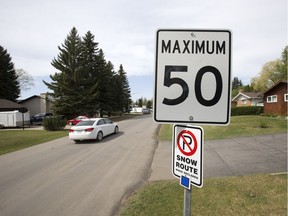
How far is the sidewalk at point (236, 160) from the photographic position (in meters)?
7.04

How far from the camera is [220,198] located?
16.5ft

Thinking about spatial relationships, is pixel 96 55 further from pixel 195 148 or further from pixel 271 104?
pixel 195 148

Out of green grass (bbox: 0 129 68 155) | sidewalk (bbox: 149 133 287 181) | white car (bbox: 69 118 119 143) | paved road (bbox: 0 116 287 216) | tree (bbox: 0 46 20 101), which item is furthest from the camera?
tree (bbox: 0 46 20 101)

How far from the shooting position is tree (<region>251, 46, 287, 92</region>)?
217 ft

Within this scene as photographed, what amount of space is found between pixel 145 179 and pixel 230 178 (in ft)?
7.63

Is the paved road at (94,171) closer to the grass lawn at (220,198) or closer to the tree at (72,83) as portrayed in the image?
the grass lawn at (220,198)

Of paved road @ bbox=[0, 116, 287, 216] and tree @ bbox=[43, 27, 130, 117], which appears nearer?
paved road @ bbox=[0, 116, 287, 216]

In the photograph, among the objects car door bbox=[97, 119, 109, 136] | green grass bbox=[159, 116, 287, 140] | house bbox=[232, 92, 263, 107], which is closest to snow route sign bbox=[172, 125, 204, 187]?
green grass bbox=[159, 116, 287, 140]

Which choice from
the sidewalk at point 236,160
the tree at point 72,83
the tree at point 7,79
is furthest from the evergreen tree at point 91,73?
the sidewalk at point 236,160

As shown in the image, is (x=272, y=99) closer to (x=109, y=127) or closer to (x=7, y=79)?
(x=109, y=127)

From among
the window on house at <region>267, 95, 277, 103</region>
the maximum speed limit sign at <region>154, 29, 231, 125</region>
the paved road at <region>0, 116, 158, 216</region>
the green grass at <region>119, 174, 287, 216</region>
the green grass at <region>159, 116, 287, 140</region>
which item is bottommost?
the paved road at <region>0, 116, 158, 216</region>

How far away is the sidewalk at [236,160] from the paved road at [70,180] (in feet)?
1.77

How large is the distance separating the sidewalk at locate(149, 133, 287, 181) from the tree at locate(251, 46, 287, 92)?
64258 millimetres

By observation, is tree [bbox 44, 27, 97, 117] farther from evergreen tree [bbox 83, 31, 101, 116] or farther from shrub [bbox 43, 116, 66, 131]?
shrub [bbox 43, 116, 66, 131]
